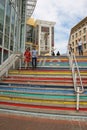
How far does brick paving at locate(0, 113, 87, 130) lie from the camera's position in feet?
20.4

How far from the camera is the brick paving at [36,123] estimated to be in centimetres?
622

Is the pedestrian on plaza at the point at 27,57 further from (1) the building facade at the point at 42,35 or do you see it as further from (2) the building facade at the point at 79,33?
(2) the building facade at the point at 79,33

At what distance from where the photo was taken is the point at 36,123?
21.9 ft

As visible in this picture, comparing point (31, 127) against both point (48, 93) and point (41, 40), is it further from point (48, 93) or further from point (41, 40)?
point (41, 40)

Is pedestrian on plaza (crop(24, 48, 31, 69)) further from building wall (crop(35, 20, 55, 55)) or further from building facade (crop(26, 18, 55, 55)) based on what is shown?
building wall (crop(35, 20, 55, 55))

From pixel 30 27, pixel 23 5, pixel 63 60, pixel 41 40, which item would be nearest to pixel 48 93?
pixel 63 60

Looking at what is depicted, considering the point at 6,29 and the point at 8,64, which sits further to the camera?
the point at 6,29

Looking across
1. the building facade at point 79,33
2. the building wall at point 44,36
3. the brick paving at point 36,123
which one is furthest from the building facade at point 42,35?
the brick paving at point 36,123

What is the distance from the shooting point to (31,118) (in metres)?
7.23

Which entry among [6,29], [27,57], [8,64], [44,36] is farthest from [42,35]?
[8,64]

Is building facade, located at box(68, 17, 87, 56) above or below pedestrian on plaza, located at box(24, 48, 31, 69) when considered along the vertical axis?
above

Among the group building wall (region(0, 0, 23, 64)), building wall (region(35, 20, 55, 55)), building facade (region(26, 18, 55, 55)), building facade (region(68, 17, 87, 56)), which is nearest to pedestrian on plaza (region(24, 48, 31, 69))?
building wall (region(0, 0, 23, 64))

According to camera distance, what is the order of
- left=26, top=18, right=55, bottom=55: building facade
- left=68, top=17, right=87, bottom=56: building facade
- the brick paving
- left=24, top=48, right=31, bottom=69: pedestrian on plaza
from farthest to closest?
left=68, top=17, right=87, bottom=56: building facade → left=26, top=18, right=55, bottom=55: building facade → left=24, top=48, right=31, bottom=69: pedestrian on plaza → the brick paving

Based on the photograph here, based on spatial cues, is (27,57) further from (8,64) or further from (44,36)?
(44,36)
